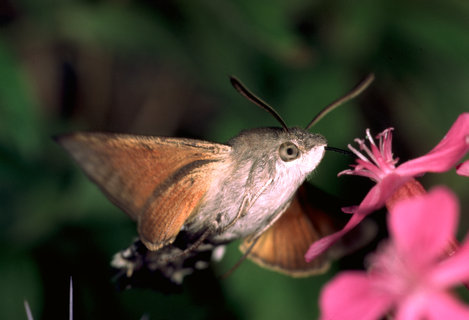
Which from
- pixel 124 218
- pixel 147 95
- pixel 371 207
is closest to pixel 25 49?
pixel 147 95

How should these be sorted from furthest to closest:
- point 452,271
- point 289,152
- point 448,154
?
point 289,152 → point 448,154 → point 452,271

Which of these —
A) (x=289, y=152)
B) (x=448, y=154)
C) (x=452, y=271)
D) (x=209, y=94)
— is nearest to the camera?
(x=452, y=271)

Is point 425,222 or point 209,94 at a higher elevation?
point 425,222

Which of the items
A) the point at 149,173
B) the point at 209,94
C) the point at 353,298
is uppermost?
the point at 353,298

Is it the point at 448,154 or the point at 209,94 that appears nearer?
the point at 448,154

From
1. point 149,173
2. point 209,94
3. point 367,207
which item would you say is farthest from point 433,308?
point 209,94

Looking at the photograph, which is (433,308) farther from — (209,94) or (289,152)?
(209,94)

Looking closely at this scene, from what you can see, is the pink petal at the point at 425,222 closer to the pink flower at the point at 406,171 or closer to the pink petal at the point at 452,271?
the pink petal at the point at 452,271

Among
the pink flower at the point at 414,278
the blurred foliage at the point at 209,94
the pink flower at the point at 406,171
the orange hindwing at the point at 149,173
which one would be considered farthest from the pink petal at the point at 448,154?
the blurred foliage at the point at 209,94
